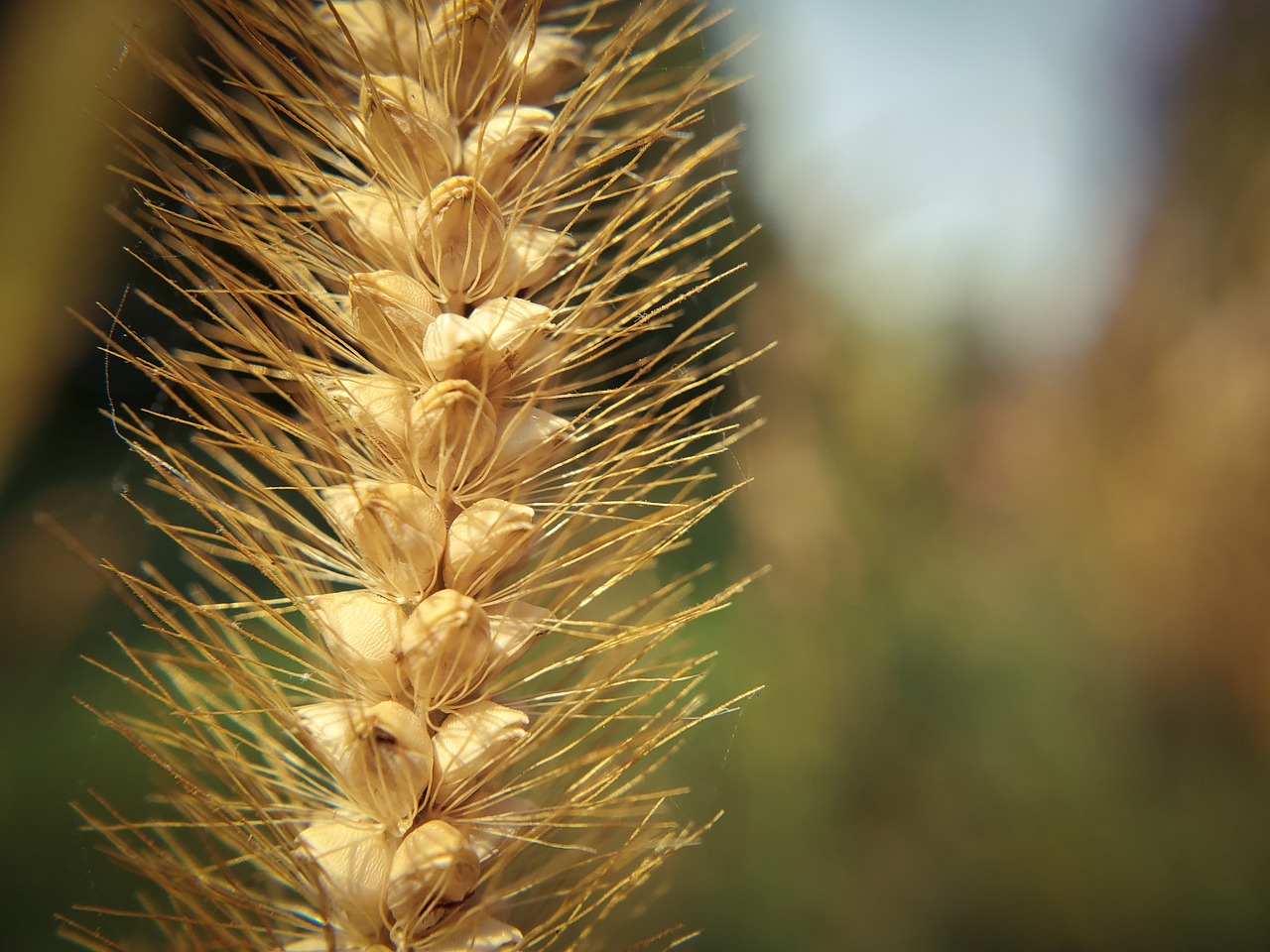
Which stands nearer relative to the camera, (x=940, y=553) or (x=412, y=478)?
(x=412, y=478)

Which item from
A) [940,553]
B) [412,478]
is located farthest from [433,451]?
[940,553]

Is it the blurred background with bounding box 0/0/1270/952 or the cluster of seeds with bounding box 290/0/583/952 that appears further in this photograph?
the blurred background with bounding box 0/0/1270/952

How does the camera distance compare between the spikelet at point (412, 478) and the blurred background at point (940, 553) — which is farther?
the blurred background at point (940, 553)

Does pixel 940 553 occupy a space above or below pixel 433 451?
below

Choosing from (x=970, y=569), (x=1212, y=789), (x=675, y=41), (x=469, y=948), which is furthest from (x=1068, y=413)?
(x=469, y=948)

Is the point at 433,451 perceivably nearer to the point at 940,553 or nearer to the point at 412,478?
the point at 412,478

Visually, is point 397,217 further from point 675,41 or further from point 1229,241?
point 1229,241

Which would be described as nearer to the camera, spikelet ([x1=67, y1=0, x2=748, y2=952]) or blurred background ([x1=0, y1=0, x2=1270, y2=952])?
spikelet ([x1=67, y1=0, x2=748, y2=952])

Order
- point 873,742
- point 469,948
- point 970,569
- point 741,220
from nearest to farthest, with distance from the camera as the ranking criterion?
point 469,948 < point 873,742 < point 970,569 < point 741,220
